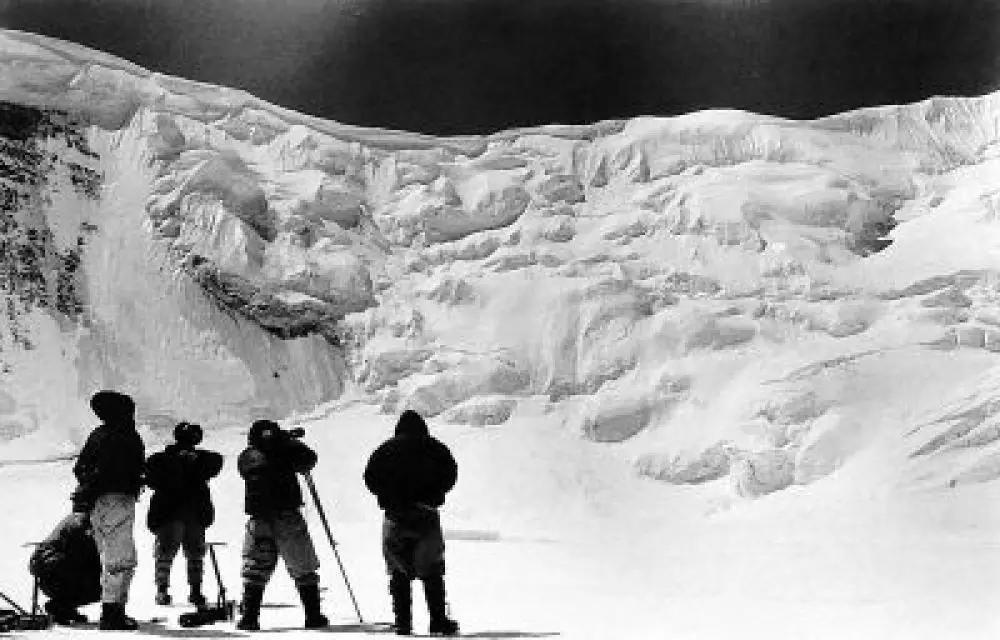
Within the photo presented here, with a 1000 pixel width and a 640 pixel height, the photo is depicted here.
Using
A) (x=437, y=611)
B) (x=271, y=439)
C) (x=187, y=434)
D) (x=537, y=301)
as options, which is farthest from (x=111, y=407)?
(x=537, y=301)

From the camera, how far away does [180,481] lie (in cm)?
508

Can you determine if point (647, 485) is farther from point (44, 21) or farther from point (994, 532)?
point (44, 21)

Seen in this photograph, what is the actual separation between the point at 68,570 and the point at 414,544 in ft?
4.42

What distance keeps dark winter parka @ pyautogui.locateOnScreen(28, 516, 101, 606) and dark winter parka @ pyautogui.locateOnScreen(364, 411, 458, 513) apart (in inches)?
46.5

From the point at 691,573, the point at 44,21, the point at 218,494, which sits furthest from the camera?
the point at 218,494

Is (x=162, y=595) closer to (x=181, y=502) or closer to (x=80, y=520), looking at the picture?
(x=181, y=502)

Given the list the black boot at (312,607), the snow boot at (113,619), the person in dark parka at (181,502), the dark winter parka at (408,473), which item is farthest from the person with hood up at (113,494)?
the dark winter parka at (408,473)

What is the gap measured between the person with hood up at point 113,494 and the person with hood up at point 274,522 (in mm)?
403

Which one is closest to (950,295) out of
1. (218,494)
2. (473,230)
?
(473,230)

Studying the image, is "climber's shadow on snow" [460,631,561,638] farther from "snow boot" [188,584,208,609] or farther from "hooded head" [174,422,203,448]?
"hooded head" [174,422,203,448]

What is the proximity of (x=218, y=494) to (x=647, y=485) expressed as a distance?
5.59m

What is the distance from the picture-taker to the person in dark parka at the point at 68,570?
422 cm

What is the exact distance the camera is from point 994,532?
10375 mm

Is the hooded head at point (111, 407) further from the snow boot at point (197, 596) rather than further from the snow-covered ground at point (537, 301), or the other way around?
the snow-covered ground at point (537, 301)
